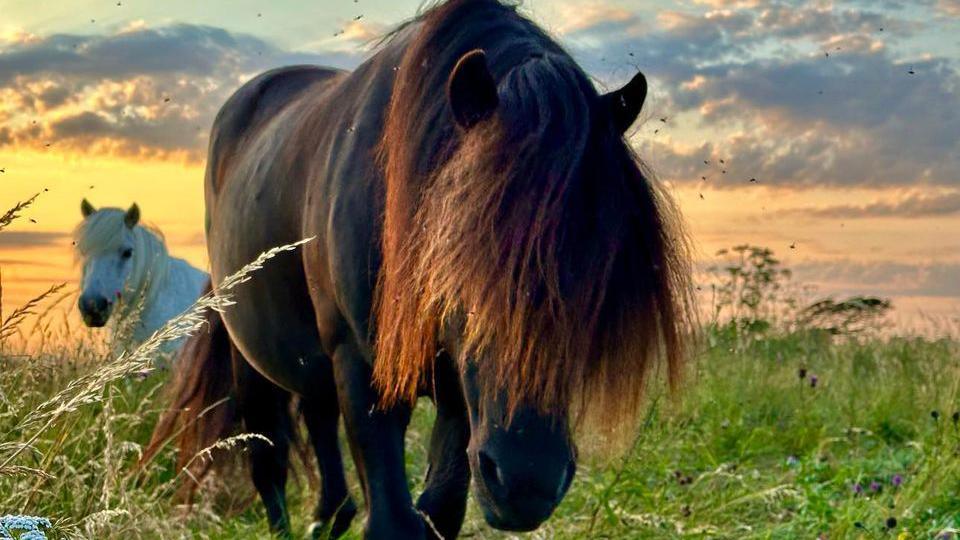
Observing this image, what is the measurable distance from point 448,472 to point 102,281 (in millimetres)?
5421

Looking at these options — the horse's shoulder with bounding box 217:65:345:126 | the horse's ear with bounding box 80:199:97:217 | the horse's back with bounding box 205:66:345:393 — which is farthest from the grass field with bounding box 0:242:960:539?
the horse's ear with bounding box 80:199:97:217

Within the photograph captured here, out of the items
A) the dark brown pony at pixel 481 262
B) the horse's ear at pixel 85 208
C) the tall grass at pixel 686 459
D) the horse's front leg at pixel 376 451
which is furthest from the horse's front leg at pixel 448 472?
the horse's ear at pixel 85 208

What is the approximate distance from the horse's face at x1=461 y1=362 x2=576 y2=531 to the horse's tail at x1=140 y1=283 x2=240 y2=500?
8.82 feet

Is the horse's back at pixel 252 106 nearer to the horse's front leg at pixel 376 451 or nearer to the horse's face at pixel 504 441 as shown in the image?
the horse's front leg at pixel 376 451

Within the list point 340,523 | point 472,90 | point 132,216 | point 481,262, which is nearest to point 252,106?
point 340,523

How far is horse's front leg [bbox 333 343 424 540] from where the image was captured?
11.0 ft

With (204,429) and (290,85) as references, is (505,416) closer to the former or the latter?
(204,429)

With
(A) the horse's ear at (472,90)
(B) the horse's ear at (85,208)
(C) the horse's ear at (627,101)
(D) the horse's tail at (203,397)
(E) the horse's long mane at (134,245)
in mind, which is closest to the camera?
(A) the horse's ear at (472,90)

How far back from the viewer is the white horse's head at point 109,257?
27.3 ft

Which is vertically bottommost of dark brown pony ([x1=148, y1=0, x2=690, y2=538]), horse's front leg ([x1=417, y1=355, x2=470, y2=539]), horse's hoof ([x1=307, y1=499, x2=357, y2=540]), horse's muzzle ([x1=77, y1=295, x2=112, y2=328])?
horse's muzzle ([x1=77, y1=295, x2=112, y2=328])

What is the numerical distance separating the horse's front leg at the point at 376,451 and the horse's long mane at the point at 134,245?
17.0 ft

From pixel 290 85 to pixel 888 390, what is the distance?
13.3ft

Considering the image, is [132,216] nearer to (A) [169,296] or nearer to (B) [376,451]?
(A) [169,296]

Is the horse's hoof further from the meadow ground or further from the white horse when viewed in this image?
the white horse
